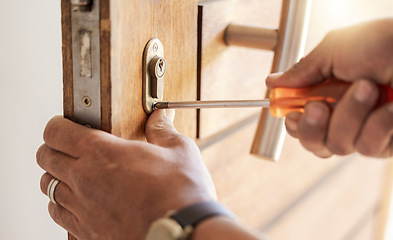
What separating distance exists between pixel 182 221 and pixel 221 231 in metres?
0.02

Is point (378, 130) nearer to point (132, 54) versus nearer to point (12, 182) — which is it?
point (132, 54)

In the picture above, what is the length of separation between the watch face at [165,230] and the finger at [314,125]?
0.11 metres

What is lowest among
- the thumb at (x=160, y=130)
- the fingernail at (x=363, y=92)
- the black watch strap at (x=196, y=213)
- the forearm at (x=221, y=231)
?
the forearm at (x=221, y=231)

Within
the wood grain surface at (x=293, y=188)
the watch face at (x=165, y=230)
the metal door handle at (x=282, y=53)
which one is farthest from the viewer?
the wood grain surface at (x=293, y=188)

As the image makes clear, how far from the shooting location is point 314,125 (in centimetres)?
29

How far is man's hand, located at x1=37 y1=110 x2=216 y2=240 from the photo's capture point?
29 cm

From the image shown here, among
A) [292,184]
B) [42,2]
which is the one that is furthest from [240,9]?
[292,184]

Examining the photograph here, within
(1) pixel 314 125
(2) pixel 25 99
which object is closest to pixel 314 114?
(1) pixel 314 125

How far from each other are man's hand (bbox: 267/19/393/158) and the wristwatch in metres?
0.08

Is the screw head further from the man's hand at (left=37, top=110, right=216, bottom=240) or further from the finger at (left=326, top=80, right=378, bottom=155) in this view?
the finger at (left=326, top=80, right=378, bottom=155)

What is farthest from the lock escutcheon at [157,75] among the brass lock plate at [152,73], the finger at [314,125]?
the finger at [314,125]

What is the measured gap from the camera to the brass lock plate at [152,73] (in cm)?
32

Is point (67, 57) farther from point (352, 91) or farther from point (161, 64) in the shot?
point (352, 91)

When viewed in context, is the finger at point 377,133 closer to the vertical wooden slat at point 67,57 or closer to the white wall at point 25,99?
the vertical wooden slat at point 67,57
